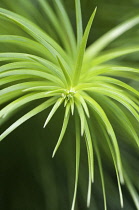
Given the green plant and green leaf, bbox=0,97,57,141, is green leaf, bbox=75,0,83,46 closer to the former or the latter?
the green plant

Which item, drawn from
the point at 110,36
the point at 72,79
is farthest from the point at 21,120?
the point at 110,36

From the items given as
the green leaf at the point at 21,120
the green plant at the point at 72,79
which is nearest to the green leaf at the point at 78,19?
the green plant at the point at 72,79

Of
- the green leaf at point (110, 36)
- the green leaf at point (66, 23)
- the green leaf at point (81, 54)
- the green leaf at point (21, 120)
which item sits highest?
the green leaf at point (66, 23)

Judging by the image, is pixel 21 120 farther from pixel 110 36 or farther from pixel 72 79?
pixel 110 36

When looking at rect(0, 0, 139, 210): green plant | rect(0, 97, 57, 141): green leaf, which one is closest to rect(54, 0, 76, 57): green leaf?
rect(0, 0, 139, 210): green plant

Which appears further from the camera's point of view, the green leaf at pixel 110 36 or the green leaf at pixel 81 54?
the green leaf at pixel 110 36

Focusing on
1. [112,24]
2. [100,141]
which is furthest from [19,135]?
[112,24]

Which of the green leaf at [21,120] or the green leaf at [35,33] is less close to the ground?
the green leaf at [35,33]

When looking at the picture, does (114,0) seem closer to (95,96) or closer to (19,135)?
(95,96)

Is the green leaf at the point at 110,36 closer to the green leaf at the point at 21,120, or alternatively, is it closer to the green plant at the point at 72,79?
the green plant at the point at 72,79

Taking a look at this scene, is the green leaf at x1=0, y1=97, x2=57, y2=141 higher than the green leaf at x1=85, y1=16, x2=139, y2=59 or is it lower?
lower
